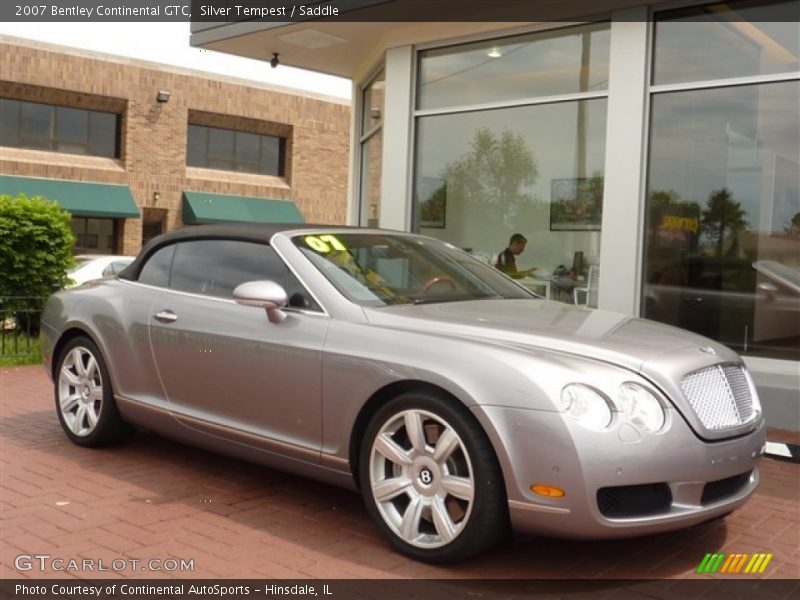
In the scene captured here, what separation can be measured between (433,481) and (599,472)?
76 cm

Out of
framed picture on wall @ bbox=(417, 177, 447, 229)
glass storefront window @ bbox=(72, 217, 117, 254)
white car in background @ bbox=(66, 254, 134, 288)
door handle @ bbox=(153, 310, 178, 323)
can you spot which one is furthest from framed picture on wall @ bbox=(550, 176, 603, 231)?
glass storefront window @ bbox=(72, 217, 117, 254)

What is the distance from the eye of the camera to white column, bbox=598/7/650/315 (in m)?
8.39

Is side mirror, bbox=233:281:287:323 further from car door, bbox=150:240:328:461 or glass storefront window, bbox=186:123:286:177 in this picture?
glass storefront window, bbox=186:123:286:177

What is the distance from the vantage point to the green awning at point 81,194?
28766 millimetres

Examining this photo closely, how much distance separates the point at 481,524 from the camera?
3.67 meters

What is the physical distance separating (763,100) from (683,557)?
17.0 feet

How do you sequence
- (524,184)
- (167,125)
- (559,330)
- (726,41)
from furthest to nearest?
(167,125) < (524,184) < (726,41) < (559,330)

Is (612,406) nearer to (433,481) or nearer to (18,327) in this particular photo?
(433,481)

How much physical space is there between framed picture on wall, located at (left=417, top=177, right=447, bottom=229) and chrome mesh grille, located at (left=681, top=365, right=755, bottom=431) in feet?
21.3

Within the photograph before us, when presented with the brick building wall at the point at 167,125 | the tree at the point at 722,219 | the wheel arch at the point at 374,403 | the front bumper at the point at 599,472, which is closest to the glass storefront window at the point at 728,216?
the tree at the point at 722,219

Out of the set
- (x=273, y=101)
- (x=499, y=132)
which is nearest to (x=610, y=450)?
(x=499, y=132)

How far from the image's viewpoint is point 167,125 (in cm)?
3262

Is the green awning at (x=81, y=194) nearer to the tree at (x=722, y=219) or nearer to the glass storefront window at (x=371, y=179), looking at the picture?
the glass storefront window at (x=371, y=179)

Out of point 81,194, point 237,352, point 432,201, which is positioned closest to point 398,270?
point 237,352
